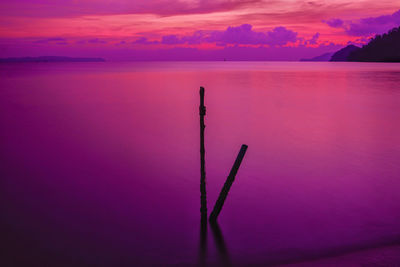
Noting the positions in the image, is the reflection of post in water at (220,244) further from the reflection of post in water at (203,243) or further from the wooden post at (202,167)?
the wooden post at (202,167)

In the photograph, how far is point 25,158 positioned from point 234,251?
438 inches

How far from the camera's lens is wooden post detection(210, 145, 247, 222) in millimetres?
7801

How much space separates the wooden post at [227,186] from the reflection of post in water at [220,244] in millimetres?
205

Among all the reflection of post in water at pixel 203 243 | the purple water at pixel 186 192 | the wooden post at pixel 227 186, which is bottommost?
the purple water at pixel 186 192

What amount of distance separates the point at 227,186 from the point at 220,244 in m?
1.29

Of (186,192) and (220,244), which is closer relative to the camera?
(220,244)

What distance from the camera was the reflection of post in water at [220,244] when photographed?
7.34 m

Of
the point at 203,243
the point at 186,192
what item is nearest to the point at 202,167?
the point at 203,243

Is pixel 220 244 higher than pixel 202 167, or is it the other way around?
pixel 202 167

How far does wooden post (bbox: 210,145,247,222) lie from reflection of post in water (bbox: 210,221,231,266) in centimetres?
21

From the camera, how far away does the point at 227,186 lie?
315 inches

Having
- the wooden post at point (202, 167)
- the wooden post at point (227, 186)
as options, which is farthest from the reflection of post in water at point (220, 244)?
the wooden post at point (202, 167)

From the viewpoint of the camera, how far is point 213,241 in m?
8.01

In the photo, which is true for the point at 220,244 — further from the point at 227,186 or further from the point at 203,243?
the point at 227,186
